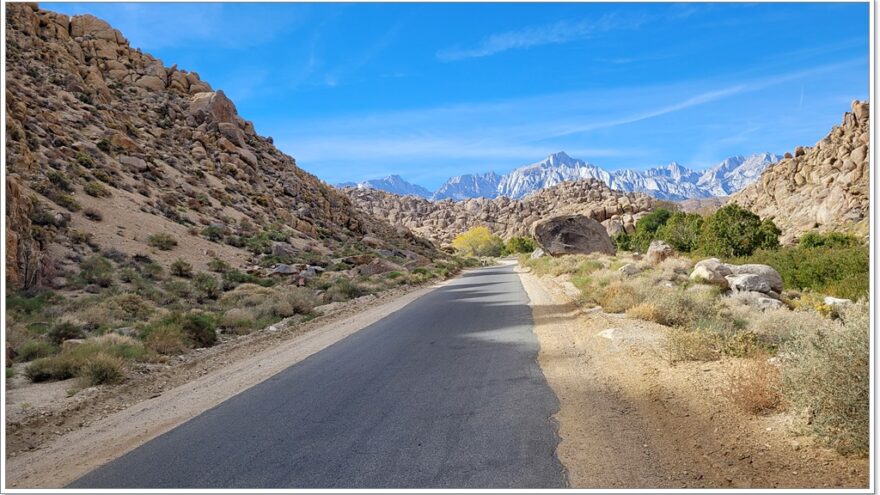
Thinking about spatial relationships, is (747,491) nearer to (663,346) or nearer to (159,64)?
(663,346)

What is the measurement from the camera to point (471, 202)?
184m

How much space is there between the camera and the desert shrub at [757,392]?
529 centimetres

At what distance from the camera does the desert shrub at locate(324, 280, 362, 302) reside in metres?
22.5

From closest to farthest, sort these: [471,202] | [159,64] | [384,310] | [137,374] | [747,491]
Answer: [747,491] < [137,374] < [384,310] < [159,64] < [471,202]

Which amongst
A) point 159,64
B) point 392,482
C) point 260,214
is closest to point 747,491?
point 392,482

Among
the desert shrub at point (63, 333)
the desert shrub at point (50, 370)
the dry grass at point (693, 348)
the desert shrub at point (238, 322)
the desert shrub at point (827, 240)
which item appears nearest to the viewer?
the dry grass at point (693, 348)

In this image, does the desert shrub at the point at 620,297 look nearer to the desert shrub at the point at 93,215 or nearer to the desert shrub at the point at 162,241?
the desert shrub at the point at 162,241

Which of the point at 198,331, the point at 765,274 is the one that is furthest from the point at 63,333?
the point at 765,274

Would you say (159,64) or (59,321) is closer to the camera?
(59,321)

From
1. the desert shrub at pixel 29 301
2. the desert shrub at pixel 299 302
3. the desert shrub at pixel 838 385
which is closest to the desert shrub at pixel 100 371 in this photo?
the desert shrub at pixel 29 301

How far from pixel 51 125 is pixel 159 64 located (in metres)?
28.6

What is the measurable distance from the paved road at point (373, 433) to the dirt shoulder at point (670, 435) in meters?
0.36

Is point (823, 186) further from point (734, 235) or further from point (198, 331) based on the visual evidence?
point (198, 331)

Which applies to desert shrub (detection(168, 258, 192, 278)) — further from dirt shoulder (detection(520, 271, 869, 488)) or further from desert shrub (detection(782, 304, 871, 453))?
desert shrub (detection(782, 304, 871, 453))
